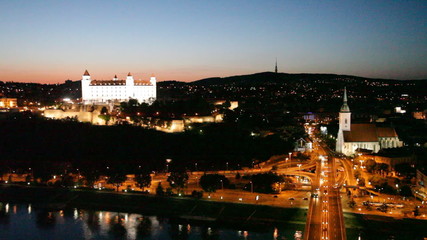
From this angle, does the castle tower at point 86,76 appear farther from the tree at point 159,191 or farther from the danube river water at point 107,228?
the tree at point 159,191

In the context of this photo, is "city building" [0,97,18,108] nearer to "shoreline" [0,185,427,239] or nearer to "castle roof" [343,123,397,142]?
"shoreline" [0,185,427,239]

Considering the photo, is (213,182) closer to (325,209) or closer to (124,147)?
(325,209)

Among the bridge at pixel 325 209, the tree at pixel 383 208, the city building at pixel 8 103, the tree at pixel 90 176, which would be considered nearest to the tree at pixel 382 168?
the bridge at pixel 325 209

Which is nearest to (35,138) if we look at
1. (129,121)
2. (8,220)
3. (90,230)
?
(129,121)

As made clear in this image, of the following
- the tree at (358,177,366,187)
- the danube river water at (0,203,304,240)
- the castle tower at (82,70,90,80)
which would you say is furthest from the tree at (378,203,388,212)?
the castle tower at (82,70,90,80)

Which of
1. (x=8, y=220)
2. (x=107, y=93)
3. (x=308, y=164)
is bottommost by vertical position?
(x=8, y=220)

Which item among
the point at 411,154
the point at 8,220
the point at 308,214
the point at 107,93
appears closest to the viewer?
the point at 308,214

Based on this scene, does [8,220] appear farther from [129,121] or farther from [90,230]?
[129,121]
